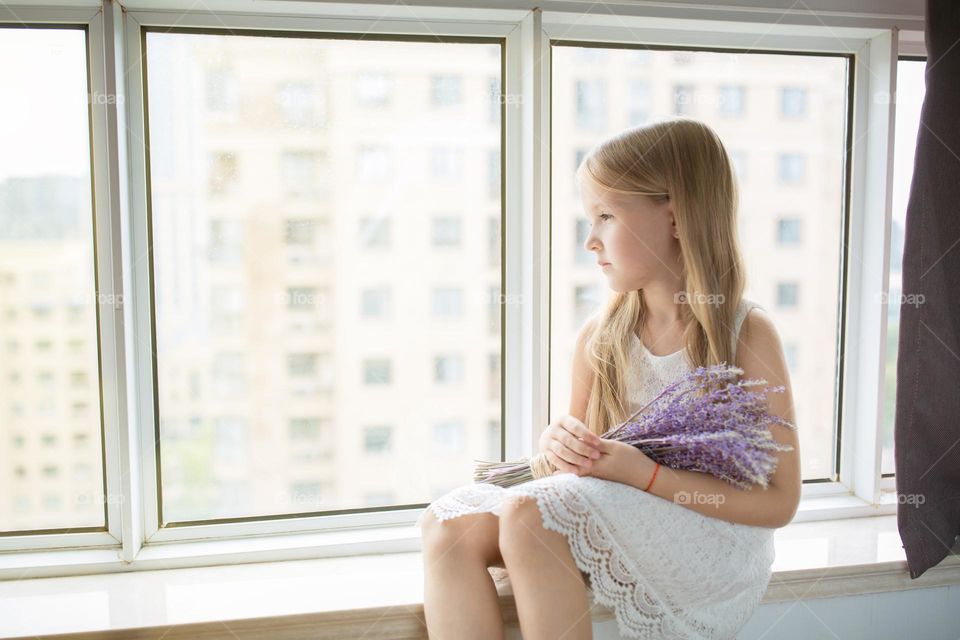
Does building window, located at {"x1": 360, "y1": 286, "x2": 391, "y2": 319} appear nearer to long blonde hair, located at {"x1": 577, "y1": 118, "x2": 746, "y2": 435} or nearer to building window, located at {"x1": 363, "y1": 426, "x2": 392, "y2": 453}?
building window, located at {"x1": 363, "y1": 426, "x2": 392, "y2": 453}

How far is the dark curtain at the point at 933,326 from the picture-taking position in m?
1.65

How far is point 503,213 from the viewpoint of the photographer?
1.80 meters

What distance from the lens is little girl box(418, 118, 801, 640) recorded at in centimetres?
126

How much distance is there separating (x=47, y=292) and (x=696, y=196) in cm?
144

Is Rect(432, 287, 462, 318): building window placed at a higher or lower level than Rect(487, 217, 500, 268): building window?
lower

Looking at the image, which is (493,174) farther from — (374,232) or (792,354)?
(792,354)

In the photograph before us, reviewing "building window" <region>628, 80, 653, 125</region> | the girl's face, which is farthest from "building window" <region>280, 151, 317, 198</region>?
"building window" <region>628, 80, 653, 125</region>

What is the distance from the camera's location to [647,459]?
1321mm

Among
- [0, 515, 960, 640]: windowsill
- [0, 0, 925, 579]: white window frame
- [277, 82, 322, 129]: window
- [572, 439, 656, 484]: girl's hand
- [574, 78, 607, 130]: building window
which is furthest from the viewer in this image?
[574, 78, 607, 130]: building window

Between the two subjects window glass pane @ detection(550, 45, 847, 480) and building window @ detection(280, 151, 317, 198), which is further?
window glass pane @ detection(550, 45, 847, 480)

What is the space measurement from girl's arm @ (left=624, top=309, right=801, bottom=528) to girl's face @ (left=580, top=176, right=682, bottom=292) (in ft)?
0.67

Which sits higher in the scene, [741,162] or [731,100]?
[731,100]

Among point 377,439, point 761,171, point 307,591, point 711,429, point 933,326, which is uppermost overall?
point 761,171

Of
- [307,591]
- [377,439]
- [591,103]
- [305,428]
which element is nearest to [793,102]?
[591,103]
